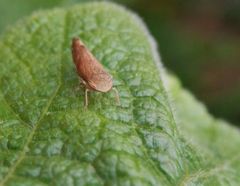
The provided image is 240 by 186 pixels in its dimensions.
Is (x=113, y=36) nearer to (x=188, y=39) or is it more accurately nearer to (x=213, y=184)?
(x=213, y=184)

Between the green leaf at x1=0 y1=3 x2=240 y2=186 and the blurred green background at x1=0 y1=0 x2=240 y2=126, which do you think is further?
the blurred green background at x1=0 y1=0 x2=240 y2=126

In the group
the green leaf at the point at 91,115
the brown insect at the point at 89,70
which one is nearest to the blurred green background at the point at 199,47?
the green leaf at the point at 91,115

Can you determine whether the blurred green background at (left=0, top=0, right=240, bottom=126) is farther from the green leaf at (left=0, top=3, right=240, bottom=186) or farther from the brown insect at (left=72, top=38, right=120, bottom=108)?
the brown insect at (left=72, top=38, right=120, bottom=108)

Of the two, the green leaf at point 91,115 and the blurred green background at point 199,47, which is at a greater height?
the blurred green background at point 199,47

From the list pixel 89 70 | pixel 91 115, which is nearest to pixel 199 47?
pixel 89 70

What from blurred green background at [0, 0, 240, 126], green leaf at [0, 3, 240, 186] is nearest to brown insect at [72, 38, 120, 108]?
green leaf at [0, 3, 240, 186]

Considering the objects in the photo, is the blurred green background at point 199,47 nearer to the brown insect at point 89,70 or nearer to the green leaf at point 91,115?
the green leaf at point 91,115

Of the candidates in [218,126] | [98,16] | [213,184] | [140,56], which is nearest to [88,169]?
[213,184]

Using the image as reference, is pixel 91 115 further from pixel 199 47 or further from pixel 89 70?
pixel 199 47
